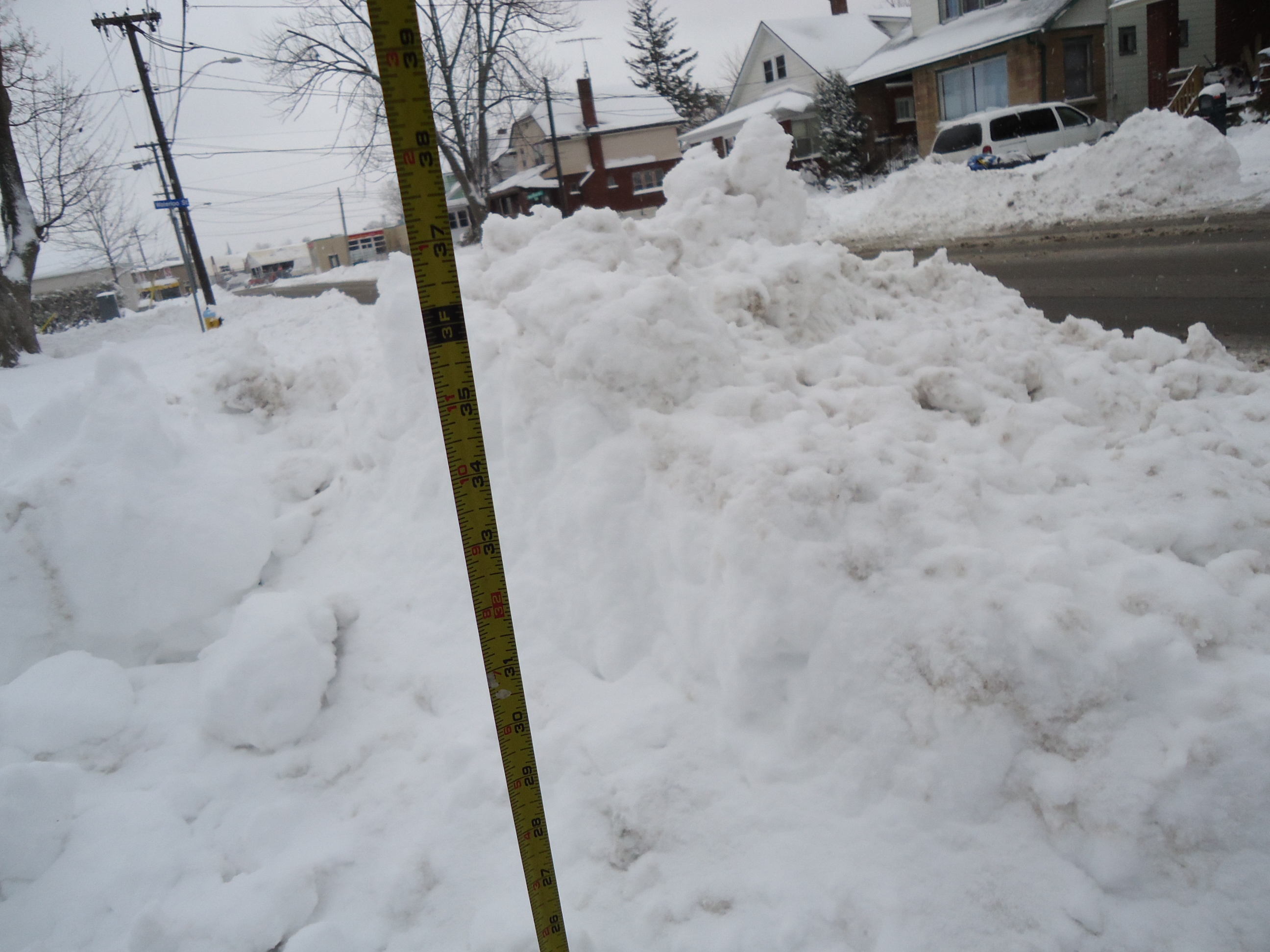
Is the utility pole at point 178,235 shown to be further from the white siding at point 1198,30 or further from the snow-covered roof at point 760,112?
the white siding at point 1198,30

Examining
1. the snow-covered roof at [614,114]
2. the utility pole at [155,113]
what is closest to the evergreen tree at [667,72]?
the snow-covered roof at [614,114]

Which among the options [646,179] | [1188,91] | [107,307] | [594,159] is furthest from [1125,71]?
[107,307]

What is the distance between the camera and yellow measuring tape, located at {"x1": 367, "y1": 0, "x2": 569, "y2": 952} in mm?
1741

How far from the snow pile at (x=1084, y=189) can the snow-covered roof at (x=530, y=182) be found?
27.2 m

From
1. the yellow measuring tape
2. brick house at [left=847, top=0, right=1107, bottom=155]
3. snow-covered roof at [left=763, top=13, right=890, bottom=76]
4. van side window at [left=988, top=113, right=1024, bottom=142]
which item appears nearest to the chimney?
snow-covered roof at [left=763, top=13, right=890, bottom=76]

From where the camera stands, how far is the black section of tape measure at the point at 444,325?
1.83 m

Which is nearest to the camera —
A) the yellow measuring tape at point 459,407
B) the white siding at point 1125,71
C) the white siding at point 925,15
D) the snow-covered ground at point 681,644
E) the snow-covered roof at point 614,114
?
the yellow measuring tape at point 459,407

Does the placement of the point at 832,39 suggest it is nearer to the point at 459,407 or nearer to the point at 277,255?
the point at 459,407

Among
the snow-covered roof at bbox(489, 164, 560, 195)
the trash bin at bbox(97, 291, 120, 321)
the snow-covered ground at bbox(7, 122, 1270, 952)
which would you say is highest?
the snow-covered roof at bbox(489, 164, 560, 195)

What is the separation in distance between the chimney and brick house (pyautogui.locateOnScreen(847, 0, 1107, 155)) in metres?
16.1

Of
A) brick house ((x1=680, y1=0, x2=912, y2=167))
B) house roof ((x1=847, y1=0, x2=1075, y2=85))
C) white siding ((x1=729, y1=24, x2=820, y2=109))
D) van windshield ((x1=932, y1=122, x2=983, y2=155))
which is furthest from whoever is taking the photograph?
white siding ((x1=729, y1=24, x2=820, y2=109))

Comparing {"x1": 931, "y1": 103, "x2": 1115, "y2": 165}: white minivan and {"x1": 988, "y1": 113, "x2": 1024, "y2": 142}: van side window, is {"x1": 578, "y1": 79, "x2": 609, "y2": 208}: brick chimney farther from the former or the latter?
{"x1": 988, "y1": 113, "x2": 1024, "y2": 142}: van side window

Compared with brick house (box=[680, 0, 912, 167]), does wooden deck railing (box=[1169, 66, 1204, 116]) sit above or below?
below

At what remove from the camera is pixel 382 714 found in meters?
3.29
